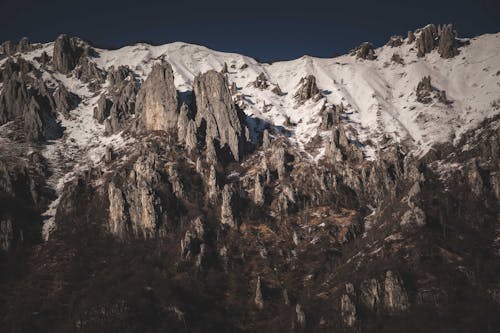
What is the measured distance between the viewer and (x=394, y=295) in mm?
184500

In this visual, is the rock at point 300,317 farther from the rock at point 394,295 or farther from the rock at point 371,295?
the rock at point 394,295

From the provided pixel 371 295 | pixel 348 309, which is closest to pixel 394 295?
pixel 371 295

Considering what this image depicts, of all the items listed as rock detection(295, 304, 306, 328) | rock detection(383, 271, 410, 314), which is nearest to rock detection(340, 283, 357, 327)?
rock detection(383, 271, 410, 314)

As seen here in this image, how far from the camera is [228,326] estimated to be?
199m

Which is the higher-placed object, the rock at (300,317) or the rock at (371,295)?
the rock at (371,295)

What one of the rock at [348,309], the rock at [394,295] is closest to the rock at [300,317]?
the rock at [348,309]

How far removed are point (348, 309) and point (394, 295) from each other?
639 inches

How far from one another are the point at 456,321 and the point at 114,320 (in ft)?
373

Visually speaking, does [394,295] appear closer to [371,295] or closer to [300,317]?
[371,295]

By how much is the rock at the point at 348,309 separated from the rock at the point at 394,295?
1139 centimetres

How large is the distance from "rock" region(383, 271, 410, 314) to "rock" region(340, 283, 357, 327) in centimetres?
1139

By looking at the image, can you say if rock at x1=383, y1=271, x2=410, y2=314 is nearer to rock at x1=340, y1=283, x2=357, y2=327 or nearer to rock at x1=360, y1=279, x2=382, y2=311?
rock at x1=360, y1=279, x2=382, y2=311

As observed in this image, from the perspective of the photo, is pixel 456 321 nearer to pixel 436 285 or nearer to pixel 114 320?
pixel 436 285

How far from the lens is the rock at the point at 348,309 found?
182m
